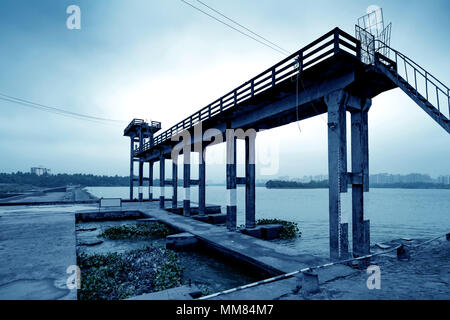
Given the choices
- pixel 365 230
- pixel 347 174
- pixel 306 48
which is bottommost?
pixel 365 230

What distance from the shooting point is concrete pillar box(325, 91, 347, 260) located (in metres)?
8.03

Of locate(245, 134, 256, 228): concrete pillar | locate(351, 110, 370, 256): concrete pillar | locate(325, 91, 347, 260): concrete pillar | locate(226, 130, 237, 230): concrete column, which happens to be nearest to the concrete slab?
locate(325, 91, 347, 260): concrete pillar

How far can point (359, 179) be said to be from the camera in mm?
8625

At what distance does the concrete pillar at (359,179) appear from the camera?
8.62 m

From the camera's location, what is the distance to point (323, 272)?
21.8ft

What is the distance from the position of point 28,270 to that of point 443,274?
11371 mm

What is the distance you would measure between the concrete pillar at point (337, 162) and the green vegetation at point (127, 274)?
5.45 meters

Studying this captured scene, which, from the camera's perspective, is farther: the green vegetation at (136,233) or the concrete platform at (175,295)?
the green vegetation at (136,233)

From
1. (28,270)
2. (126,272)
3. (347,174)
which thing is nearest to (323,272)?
(347,174)

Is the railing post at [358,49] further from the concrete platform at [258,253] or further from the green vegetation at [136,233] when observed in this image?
the green vegetation at [136,233]

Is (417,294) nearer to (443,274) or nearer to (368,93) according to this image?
(443,274)

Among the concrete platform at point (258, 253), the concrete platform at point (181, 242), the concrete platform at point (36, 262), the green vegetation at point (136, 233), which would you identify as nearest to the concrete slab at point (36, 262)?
the concrete platform at point (36, 262)

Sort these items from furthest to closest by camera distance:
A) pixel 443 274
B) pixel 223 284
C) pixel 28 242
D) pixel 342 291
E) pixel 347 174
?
pixel 28 242
pixel 347 174
pixel 223 284
pixel 443 274
pixel 342 291
